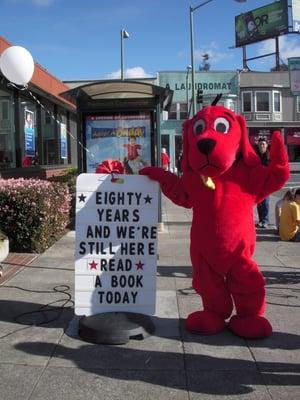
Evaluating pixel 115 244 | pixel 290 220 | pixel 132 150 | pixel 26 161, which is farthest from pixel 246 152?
pixel 26 161

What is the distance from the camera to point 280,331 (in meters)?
4.84

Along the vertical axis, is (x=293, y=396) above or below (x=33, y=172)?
below

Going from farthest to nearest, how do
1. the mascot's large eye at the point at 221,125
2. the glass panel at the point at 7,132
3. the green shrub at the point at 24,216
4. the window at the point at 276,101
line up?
the window at the point at 276,101 < the glass panel at the point at 7,132 < the green shrub at the point at 24,216 < the mascot's large eye at the point at 221,125

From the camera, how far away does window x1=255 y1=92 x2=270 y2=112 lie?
144 ft

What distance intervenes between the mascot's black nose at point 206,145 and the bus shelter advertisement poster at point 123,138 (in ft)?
20.8

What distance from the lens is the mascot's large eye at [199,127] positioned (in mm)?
4523

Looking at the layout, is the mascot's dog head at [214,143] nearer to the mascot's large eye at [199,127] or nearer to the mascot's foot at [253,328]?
the mascot's large eye at [199,127]

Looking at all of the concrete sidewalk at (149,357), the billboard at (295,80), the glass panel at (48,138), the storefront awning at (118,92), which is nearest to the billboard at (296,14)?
the billboard at (295,80)

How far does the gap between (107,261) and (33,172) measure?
997cm

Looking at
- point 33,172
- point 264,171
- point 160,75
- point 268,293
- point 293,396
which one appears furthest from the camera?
point 160,75

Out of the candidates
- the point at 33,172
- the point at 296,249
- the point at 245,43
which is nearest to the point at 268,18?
the point at 245,43

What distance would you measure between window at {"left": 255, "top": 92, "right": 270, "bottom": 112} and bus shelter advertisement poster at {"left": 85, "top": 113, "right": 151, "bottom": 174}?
113ft

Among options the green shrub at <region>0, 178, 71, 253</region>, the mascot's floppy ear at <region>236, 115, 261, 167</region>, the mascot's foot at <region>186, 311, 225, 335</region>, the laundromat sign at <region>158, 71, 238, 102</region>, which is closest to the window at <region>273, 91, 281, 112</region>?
the laundromat sign at <region>158, 71, 238, 102</region>

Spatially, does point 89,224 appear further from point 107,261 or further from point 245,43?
point 245,43
